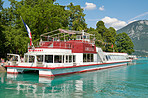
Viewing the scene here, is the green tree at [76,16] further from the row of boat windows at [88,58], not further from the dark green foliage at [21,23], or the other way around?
the row of boat windows at [88,58]

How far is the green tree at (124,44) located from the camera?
3625 inches

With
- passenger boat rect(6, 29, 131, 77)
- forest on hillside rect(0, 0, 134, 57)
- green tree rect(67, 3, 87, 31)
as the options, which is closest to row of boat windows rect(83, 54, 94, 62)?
passenger boat rect(6, 29, 131, 77)

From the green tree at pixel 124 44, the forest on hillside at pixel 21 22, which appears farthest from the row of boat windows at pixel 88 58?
the green tree at pixel 124 44

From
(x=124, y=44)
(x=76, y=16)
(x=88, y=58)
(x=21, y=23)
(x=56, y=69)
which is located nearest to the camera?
(x=56, y=69)

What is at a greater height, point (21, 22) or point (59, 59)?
point (21, 22)

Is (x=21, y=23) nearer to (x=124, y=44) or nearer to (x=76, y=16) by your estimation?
(x=76, y=16)

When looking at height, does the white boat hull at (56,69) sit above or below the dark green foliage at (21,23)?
below

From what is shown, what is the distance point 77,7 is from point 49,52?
39.5 meters

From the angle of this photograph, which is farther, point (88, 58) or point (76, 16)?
point (76, 16)

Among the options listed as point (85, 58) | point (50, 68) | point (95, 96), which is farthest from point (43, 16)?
point (95, 96)

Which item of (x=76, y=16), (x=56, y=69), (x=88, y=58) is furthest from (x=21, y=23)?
(x=76, y=16)

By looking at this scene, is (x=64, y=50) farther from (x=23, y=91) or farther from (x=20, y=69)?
(x=23, y=91)

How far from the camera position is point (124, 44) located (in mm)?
93438

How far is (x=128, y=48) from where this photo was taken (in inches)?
3688
